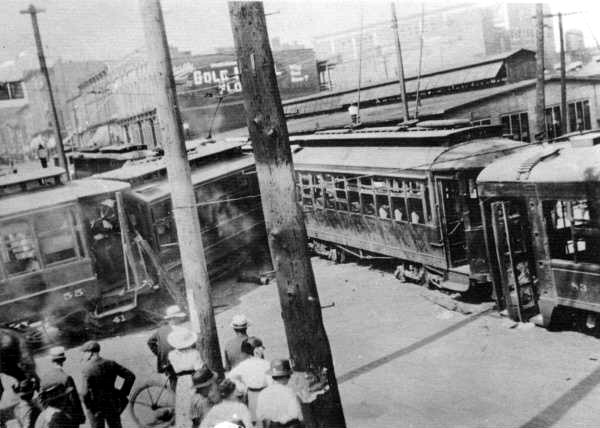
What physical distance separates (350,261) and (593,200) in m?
7.94

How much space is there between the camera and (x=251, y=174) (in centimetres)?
1502

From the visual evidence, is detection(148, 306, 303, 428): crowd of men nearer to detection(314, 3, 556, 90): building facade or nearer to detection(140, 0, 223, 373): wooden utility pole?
detection(140, 0, 223, 373): wooden utility pole

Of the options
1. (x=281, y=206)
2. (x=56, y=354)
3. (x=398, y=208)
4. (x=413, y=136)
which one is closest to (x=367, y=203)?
(x=398, y=208)

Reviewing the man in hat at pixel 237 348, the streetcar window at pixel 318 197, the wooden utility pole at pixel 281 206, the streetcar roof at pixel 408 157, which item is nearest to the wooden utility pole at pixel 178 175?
the man in hat at pixel 237 348

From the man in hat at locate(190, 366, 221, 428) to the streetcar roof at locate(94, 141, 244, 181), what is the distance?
8555 millimetres

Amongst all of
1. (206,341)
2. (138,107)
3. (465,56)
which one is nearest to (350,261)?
(206,341)

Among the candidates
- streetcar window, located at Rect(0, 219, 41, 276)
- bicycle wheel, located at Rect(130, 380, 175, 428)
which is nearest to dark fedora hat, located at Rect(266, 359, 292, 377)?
bicycle wheel, located at Rect(130, 380, 175, 428)

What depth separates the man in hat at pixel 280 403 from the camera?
15.3ft

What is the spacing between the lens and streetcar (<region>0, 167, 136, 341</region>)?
373 inches

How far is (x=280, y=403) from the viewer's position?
471cm

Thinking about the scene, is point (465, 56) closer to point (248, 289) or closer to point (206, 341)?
point (248, 289)

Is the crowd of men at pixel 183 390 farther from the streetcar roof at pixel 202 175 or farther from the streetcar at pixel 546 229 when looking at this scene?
the streetcar roof at pixel 202 175

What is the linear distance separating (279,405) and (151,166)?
32.9 ft

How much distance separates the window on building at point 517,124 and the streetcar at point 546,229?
41.0ft
